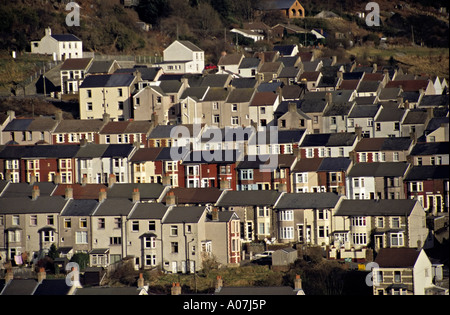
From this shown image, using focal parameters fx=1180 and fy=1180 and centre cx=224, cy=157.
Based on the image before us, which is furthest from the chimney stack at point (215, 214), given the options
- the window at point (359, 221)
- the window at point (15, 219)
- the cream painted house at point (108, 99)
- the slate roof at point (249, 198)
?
the cream painted house at point (108, 99)

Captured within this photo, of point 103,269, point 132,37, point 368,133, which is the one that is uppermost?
point 132,37

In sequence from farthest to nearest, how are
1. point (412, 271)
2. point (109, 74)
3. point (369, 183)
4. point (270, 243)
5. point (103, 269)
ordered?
point (109, 74) → point (369, 183) → point (270, 243) → point (103, 269) → point (412, 271)

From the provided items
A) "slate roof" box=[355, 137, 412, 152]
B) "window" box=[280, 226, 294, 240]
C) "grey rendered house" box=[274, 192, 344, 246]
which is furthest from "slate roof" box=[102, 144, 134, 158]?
"slate roof" box=[355, 137, 412, 152]

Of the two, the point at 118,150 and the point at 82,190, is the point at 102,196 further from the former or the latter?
the point at 118,150

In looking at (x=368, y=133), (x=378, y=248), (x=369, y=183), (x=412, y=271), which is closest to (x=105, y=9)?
(x=368, y=133)

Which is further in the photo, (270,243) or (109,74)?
(109,74)

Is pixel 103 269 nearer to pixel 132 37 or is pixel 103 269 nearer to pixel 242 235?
pixel 242 235

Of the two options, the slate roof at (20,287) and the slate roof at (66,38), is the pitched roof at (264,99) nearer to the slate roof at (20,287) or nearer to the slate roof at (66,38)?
the slate roof at (66,38)
